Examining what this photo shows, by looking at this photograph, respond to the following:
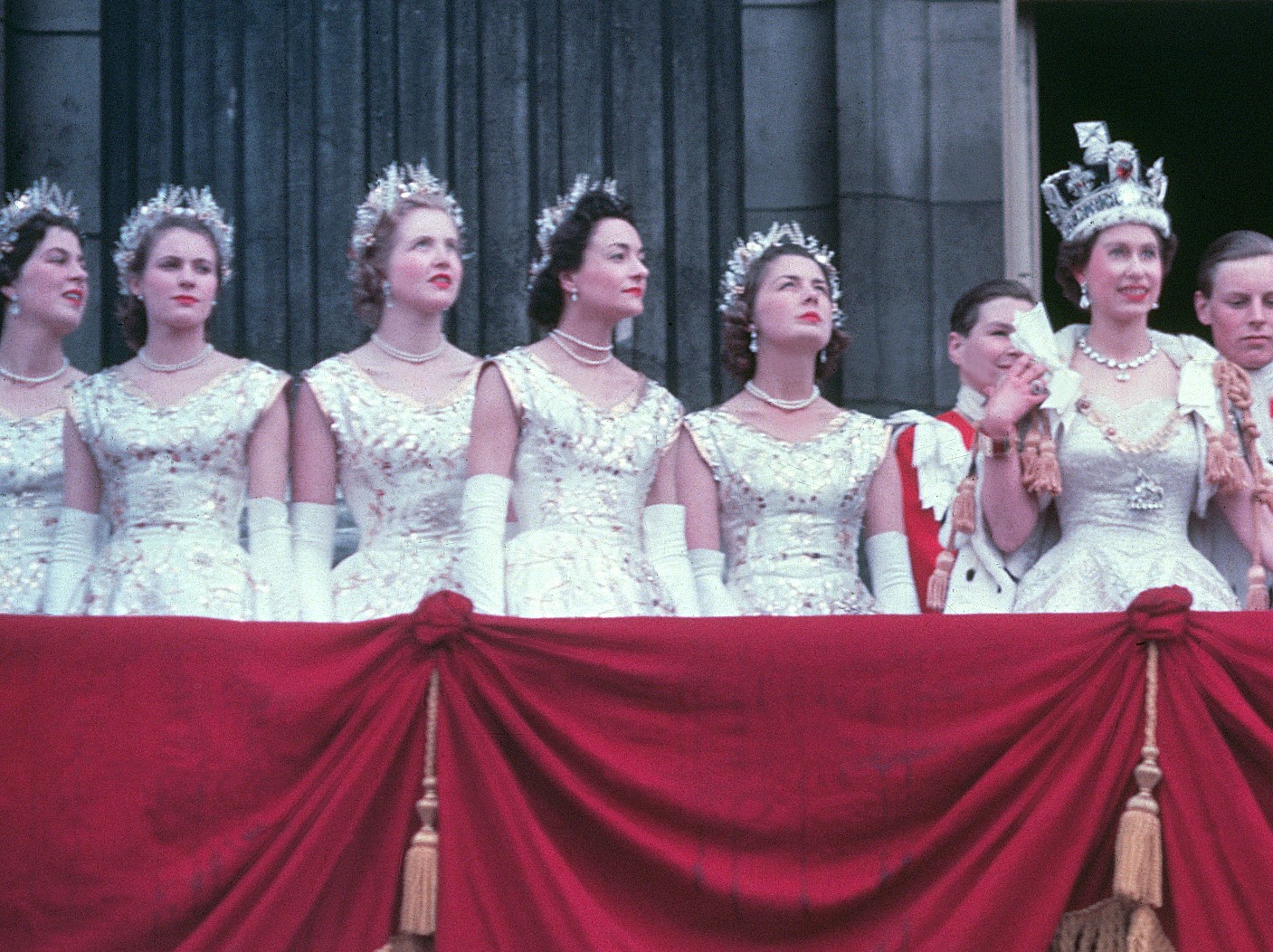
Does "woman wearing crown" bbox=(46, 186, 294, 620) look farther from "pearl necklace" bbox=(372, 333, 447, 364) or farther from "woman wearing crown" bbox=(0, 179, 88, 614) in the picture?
"woman wearing crown" bbox=(0, 179, 88, 614)

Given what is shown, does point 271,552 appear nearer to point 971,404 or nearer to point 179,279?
point 179,279

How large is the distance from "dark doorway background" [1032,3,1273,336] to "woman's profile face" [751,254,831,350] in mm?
2991

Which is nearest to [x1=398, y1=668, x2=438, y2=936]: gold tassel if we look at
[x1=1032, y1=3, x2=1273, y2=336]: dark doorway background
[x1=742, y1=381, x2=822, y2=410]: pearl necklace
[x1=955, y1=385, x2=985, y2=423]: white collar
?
[x1=742, y1=381, x2=822, y2=410]: pearl necklace

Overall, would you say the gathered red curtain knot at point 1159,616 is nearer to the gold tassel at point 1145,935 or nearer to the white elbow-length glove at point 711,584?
the gold tassel at point 1145,935

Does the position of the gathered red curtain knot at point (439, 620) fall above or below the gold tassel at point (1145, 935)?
above

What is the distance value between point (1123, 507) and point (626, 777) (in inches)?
62.6

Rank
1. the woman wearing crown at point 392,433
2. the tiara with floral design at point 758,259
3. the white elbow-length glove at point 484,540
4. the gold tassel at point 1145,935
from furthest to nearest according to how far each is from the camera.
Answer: the tiara with floral design at point 758,259 < the woman wearing crown at point 392,433 < the white elbow-length glove at point 484,540 < the gold tassel at point 1145,935

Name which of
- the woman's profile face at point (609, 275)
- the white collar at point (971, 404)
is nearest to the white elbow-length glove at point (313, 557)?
the woman's profile face at point (609, 275)

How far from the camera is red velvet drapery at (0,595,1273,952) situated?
365cm

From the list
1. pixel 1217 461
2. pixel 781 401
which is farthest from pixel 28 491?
pixel 1217 461

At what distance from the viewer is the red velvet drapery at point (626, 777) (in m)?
3.65

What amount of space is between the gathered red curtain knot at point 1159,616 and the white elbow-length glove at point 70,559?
2.46 meters

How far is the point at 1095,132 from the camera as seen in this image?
16.8ft

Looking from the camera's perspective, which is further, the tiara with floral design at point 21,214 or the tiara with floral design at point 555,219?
the tiara with floral design at point 21,214
